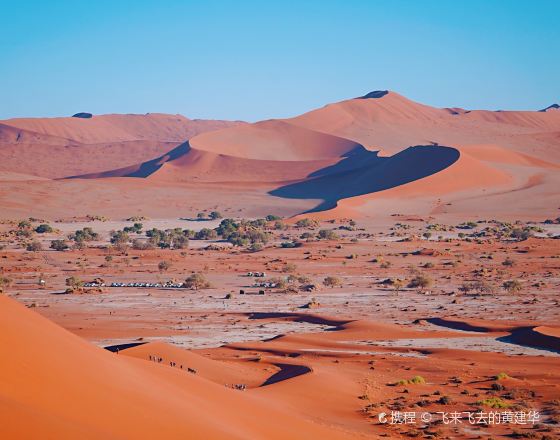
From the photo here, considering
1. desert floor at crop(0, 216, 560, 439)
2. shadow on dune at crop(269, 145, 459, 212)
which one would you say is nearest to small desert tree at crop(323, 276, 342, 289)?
desert floor at crop(0, 216, 560, 439)

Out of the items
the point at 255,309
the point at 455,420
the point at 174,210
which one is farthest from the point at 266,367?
the point at 174,210

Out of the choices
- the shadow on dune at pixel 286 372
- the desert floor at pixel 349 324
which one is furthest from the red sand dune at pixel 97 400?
the shadow on dune at pixel 286 372

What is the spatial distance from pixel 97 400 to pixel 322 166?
113 meters

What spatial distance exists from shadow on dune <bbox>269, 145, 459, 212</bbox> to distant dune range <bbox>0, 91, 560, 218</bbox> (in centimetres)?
24

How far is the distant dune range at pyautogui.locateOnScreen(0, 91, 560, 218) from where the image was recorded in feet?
276

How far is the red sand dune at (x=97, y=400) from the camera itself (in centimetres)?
750

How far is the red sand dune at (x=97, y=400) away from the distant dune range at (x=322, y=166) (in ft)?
201

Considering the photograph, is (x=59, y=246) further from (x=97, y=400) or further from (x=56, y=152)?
(x=56, y=152)

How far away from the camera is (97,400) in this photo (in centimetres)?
863

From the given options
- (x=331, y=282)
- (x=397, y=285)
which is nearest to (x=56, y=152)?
(x=331, y=282)

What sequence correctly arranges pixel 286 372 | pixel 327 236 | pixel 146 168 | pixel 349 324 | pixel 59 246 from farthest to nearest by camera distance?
1. pixel 146 168
2. pixel 327 236
3. pixel 59 246
4. pixel 349 324
5. pixel 286 372

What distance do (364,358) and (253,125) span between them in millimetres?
131380

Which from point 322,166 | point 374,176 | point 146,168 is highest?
point 146,168

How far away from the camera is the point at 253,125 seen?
149 meters
